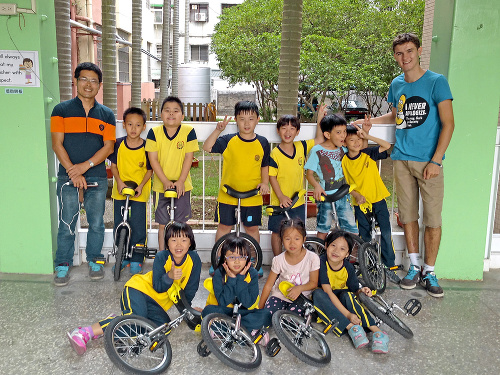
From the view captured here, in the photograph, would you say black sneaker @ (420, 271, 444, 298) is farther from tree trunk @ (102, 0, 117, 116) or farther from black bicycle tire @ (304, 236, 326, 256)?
tree trunk @ (102, 0, 117, 116)

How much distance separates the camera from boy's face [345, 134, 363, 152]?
4031 millimetres

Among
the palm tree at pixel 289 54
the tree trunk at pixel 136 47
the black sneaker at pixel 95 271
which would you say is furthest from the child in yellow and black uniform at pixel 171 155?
the tree trunk at pixel 136 47

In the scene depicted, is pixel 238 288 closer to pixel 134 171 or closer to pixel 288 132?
pixel 288 132

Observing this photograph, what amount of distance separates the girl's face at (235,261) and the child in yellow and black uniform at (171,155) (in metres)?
1.10

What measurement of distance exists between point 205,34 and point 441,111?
108ft

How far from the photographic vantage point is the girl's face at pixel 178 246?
3123mm

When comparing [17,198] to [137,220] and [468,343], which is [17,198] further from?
[468,343]

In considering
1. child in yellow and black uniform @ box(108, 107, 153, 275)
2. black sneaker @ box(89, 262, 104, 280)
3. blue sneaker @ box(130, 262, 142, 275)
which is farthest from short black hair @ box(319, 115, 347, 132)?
black sneaker @ box(89, 262, 104, 280)

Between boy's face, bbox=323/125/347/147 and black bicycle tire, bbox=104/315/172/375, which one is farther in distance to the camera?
boy's face, bbox=323/125/347/147

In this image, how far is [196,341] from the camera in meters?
3.16

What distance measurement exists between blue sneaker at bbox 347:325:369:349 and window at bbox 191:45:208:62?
111 ft

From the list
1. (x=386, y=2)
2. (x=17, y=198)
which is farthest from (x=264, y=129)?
(x=386, y=2)

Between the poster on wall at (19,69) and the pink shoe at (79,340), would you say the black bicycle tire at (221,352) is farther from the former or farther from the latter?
the poster on wall at (19,69)

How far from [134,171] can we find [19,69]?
4.06 ft
